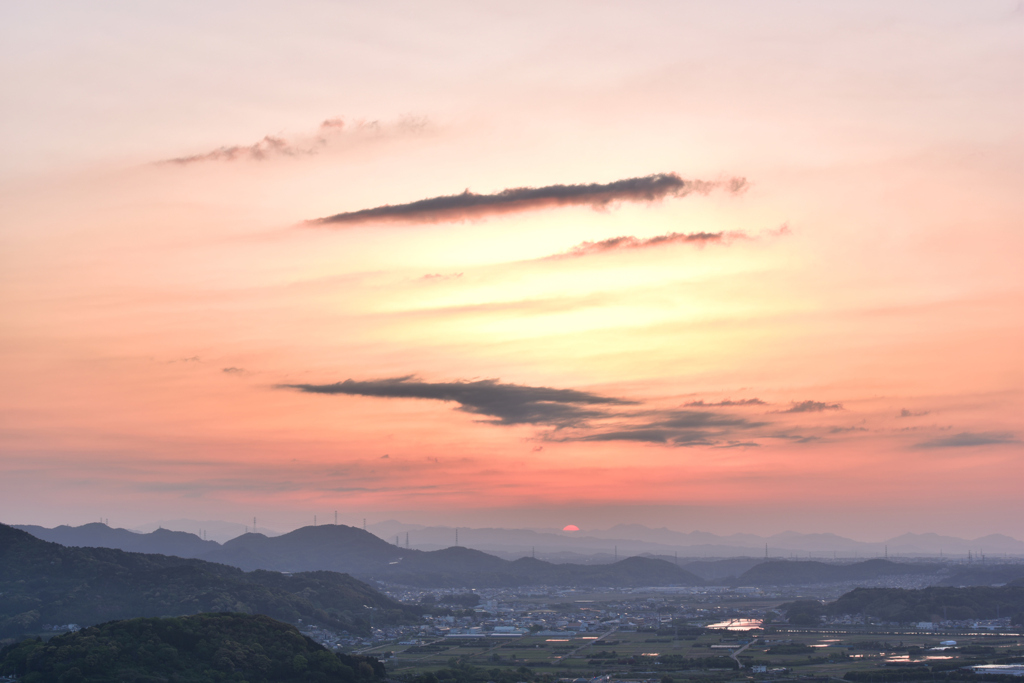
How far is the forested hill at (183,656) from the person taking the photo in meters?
86.6

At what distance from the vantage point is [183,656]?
9231 centimetres

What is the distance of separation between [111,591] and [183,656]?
86171 millimetres

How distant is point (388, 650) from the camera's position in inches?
5782

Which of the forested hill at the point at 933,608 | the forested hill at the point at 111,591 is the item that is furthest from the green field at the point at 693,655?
the forested hill at the point at 111,591

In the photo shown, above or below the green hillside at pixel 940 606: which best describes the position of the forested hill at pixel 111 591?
above

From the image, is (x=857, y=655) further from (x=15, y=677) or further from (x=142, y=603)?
(x=142, y=603)

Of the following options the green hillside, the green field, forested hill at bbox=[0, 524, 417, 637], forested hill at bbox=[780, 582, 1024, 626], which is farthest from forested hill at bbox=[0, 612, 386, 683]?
the green hillside

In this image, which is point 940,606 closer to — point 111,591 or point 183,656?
point 183,656

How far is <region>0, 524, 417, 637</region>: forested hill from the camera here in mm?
156125

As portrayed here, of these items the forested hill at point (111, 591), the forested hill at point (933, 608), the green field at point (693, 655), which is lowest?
the forested hill at point (933, 608)

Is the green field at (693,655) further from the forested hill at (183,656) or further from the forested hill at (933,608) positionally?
the forested hill at (933,608)

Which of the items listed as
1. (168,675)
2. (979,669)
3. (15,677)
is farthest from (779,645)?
(15,677)

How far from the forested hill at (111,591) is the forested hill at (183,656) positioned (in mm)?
61693

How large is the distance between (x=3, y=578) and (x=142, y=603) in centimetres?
3045
